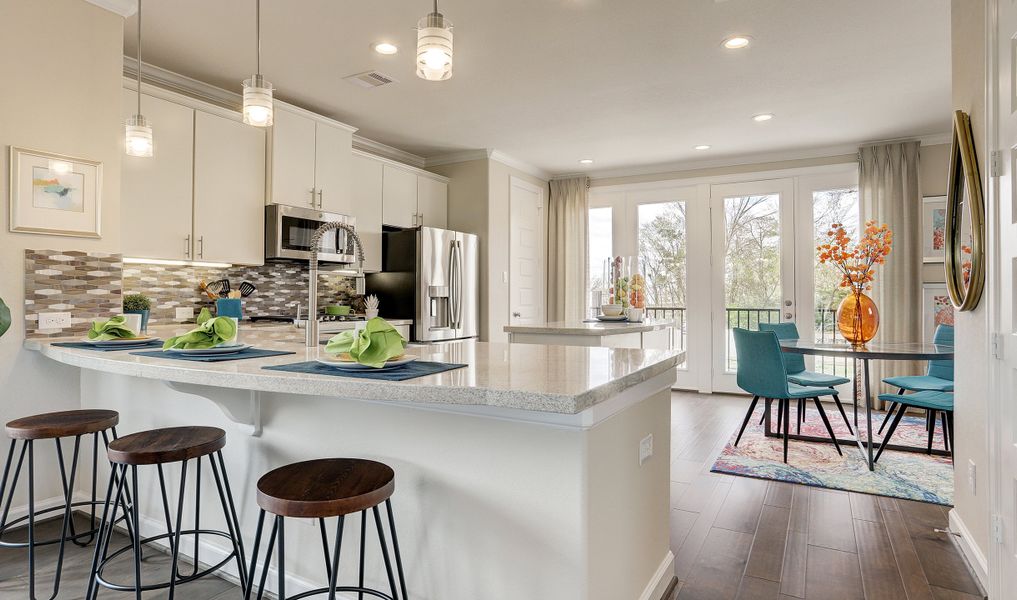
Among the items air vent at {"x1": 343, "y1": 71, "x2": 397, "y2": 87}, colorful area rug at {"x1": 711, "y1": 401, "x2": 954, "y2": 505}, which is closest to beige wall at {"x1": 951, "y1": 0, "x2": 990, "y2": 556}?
colorful area rug at {"x1": 711, "y1": 401, "x2": 954, "y2": 505}

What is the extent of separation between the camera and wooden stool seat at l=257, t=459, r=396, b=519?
1289mm

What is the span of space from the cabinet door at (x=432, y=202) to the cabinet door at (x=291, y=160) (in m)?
1.39

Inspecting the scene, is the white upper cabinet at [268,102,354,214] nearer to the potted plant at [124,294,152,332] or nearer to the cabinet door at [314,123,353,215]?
the cabinet door at [314,123,353,215]

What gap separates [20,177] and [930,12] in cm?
447

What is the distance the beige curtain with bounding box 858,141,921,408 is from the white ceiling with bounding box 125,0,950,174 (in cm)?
29

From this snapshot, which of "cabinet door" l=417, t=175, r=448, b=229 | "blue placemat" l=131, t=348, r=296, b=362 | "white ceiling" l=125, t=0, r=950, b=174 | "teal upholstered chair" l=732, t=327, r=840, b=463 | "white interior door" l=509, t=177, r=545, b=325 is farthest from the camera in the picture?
"white interior door" l=509, t=177, r=545, b=325

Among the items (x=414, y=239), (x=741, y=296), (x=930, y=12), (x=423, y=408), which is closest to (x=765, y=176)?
(x=741, y=296)

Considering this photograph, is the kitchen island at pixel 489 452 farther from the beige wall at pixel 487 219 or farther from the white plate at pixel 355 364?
the beige wall at pixel 487 219

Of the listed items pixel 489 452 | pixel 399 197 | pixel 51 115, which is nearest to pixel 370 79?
pixel 399 197

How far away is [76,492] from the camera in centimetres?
281

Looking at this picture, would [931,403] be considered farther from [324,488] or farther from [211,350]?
[211,350]

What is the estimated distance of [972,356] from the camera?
2.17 meters

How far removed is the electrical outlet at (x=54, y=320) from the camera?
2.57m

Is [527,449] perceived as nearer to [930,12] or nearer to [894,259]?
[930,12]
